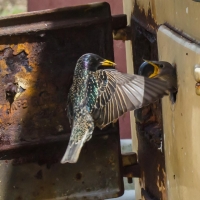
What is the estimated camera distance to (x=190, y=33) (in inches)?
64.7

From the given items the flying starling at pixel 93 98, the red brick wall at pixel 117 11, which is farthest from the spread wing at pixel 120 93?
the red brick wall at pixel 117 11

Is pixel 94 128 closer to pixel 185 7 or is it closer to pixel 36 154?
pixel 36 154

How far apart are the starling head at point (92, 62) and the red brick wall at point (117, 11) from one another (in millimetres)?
2253

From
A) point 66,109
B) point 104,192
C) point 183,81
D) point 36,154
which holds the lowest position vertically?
point 104,192

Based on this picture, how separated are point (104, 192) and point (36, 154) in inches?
16.0

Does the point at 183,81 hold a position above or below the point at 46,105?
above

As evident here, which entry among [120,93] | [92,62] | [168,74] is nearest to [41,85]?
[92,62]

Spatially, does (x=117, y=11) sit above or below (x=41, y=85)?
above

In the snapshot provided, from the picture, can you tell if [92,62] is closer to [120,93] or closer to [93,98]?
[93,98]

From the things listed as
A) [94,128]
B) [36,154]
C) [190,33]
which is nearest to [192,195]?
Answer: [190,33]

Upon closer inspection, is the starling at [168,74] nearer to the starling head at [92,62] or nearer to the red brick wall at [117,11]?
the starling head at [92,62]

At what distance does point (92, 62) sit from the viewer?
2.34m

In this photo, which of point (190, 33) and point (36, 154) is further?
point (36, 154)

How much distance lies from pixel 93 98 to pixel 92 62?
0.16 meters
